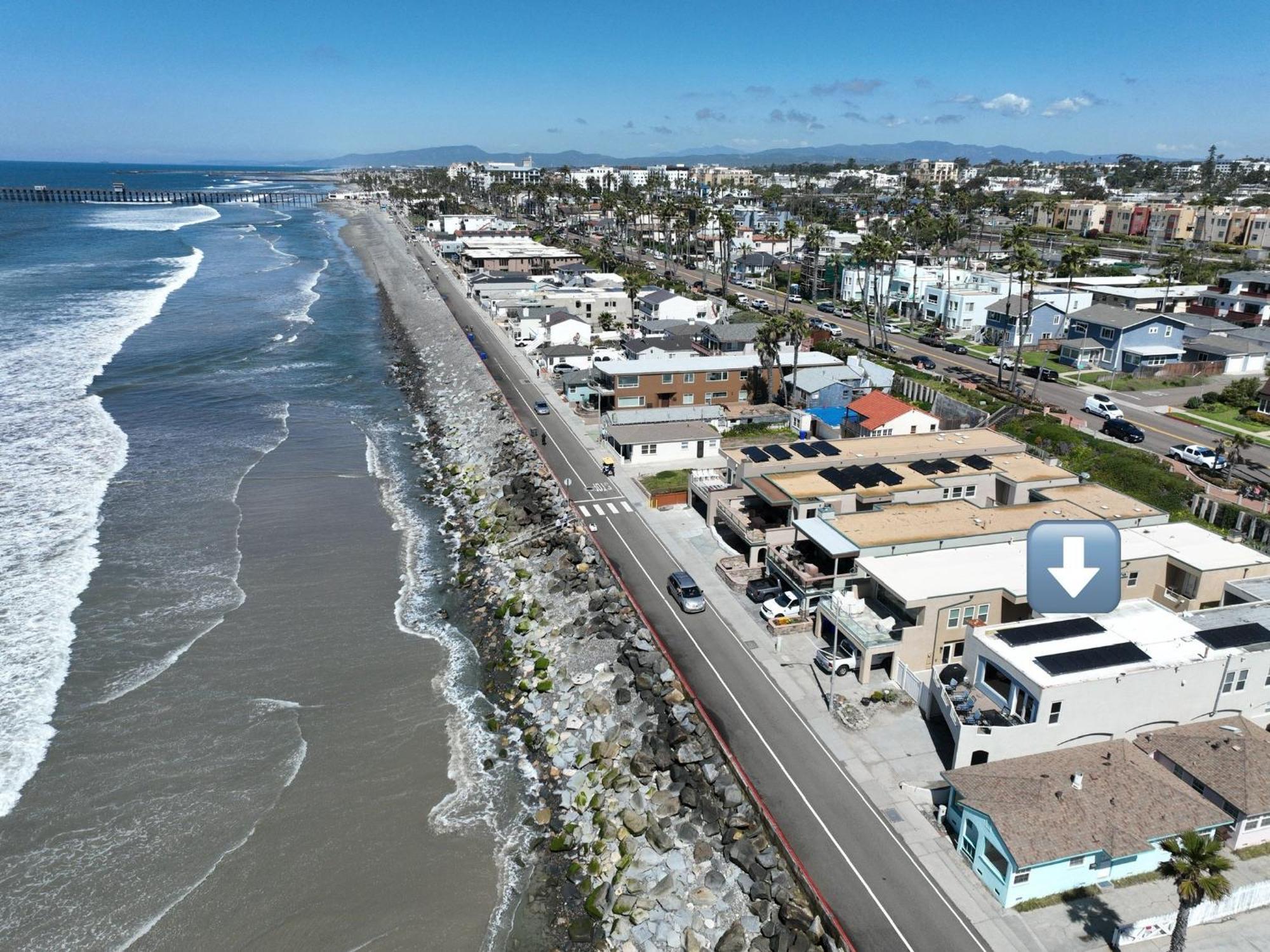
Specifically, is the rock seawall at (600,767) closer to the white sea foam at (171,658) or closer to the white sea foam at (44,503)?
the white sea foam at (171,658)

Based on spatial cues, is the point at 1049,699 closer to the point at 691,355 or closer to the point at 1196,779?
the point at 1196,779

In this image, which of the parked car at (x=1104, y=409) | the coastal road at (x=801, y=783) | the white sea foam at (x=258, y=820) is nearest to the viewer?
the coastal road at (x=801, y=783)

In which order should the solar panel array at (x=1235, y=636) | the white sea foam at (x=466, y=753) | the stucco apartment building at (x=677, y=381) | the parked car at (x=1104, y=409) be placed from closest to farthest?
the white sea foam at (x=466, y=753) → the solar panel array at (x=1235, y=636) → the parked car at (x=1104, y=409) → the stucco apartment building at (x=677, y=381)

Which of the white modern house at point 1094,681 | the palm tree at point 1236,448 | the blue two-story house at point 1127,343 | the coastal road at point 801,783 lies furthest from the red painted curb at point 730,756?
the blue two-story house at point 1127,343

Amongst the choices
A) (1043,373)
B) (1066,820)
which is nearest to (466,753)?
(1066,820)

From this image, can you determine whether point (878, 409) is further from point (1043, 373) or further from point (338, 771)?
point (338, 771)

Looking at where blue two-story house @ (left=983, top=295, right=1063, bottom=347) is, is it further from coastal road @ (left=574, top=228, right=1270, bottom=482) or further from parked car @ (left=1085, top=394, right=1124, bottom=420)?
parked car @ (left=1085, top=394, right=1124, bottom=420)

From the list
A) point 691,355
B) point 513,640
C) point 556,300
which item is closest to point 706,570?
point 513,640
